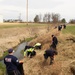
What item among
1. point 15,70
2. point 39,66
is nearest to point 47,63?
point 39,66

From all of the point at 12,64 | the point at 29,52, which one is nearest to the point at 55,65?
the point at 29,52

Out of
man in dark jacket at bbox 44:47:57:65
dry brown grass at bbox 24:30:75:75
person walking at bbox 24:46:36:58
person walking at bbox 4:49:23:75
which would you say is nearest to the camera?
person walking at bbox 4:49:23:75

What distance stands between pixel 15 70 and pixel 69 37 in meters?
17.3

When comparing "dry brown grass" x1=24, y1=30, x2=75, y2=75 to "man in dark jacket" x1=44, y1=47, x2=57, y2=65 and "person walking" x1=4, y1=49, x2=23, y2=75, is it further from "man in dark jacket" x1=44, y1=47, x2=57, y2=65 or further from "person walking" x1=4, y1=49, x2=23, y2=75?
"person walking" x1=4, y1=49, x2=23, y2=75

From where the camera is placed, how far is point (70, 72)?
51.8ft

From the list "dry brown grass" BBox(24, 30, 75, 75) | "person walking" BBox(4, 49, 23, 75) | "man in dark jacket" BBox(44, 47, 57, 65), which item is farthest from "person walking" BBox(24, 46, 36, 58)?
"person walking" BBox(4, 49, 23, 75)

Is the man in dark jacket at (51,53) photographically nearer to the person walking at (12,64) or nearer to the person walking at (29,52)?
the person walking at (29,52)

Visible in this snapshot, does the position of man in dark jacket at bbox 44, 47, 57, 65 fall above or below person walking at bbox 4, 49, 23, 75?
below

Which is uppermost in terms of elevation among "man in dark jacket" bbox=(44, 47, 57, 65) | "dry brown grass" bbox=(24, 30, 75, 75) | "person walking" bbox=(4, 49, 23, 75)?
"person walking" bbox=(4, 49, 23, 75)

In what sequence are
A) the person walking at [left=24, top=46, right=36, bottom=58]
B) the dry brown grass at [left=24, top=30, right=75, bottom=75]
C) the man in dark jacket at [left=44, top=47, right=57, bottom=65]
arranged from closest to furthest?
1. the dry brown grass at [left=24, top=30, right=75, bottom=75]
2. the man in dark jacket at [left=44, top=47, right=57, bottom=65]
3. the person walking at [left=24, top=46, right=36, bottom=58]

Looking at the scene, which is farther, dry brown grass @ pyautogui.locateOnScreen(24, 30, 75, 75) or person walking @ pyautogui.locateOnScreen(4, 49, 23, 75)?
dry brown grass @ pyautogui.locateOnScreen(24, 30, 75, 75)

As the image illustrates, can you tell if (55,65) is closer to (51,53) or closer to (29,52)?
(51,53)

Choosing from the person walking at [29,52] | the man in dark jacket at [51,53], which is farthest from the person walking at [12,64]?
the person walking at [29,52]

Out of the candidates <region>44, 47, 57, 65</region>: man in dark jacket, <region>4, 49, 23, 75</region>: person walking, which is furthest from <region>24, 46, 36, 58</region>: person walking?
<region>4, 49, 23, 75</region>: person walking
